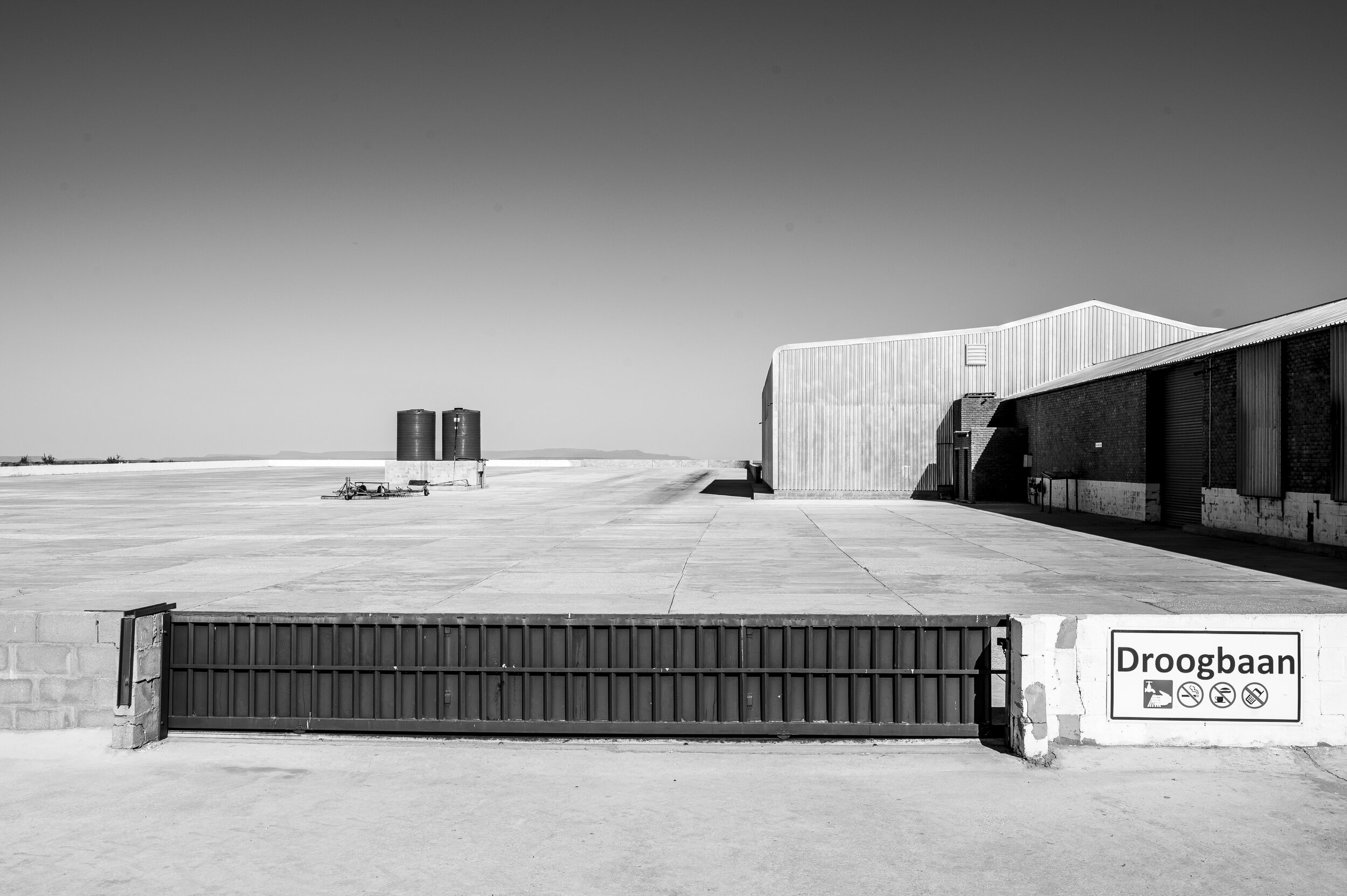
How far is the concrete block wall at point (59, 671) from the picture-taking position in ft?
28.8

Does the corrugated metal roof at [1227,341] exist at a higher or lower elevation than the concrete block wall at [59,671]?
higher

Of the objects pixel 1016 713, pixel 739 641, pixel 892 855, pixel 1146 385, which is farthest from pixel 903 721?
pixel 1146 385

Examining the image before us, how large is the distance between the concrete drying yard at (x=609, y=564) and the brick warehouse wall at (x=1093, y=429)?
4.16m

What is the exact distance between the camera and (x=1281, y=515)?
900 inches

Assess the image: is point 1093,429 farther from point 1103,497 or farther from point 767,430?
point 767,430

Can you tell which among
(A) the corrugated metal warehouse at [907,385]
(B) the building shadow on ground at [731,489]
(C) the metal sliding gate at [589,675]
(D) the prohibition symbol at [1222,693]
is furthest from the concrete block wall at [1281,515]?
(B) the building shadow on ground at [731,489]

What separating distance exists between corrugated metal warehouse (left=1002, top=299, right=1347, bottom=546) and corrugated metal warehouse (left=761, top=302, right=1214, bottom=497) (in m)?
6.70

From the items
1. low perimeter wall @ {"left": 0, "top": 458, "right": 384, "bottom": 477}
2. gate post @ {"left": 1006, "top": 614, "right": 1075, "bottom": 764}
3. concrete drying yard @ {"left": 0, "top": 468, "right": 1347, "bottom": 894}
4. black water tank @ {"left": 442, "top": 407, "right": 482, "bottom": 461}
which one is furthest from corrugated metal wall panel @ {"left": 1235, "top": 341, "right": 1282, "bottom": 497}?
low perimeter wall @ {"left": 0, "top": 458, "right": 384, "bottom": 477}

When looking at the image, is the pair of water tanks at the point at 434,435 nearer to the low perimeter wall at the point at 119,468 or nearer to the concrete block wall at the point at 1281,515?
the concrete block wall at the point at 1281,515

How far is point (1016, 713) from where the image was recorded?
8.44m

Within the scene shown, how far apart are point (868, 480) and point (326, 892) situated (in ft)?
137

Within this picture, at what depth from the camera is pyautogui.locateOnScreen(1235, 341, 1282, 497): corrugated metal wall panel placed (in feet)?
75.7

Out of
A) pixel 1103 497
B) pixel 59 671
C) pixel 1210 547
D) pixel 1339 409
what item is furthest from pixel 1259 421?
pixel 59 671

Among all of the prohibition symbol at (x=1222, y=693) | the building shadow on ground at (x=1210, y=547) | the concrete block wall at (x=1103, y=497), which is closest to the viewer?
the prohibition symbol at (x=1222, y=693)
